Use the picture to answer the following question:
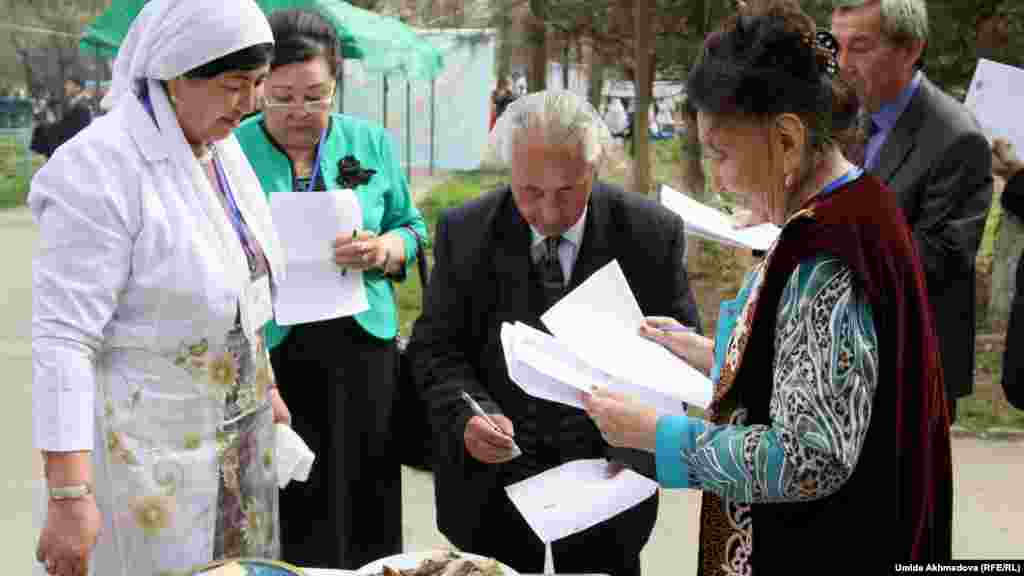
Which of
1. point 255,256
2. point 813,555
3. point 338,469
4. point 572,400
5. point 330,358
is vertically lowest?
point 338,469

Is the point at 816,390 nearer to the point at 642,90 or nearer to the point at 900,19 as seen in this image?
the point at 900,19

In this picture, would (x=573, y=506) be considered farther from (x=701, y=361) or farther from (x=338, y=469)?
(x=338, y=469)

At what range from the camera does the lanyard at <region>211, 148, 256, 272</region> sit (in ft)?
6.90

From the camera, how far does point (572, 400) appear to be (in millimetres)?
1905

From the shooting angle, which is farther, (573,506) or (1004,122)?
(1004,122)

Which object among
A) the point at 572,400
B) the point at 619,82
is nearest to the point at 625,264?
the point at 572,400

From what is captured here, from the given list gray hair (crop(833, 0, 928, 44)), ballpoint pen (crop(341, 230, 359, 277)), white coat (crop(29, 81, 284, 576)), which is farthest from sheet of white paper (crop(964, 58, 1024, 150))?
white coat (crop(29, 81, 284, 576))

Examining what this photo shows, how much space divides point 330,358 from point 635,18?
4298 mm

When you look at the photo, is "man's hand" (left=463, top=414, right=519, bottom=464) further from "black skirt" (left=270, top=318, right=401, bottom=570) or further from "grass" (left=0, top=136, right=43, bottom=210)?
"grass" (left=0, top=136, right=43, bottom=210)

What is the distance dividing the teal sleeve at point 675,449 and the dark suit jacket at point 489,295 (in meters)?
0.81

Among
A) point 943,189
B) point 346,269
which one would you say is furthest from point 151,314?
point 943,189

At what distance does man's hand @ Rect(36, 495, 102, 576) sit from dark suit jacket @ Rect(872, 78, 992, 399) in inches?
89.5

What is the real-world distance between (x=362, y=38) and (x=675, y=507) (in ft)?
13.9

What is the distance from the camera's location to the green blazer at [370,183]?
9.99 feet
